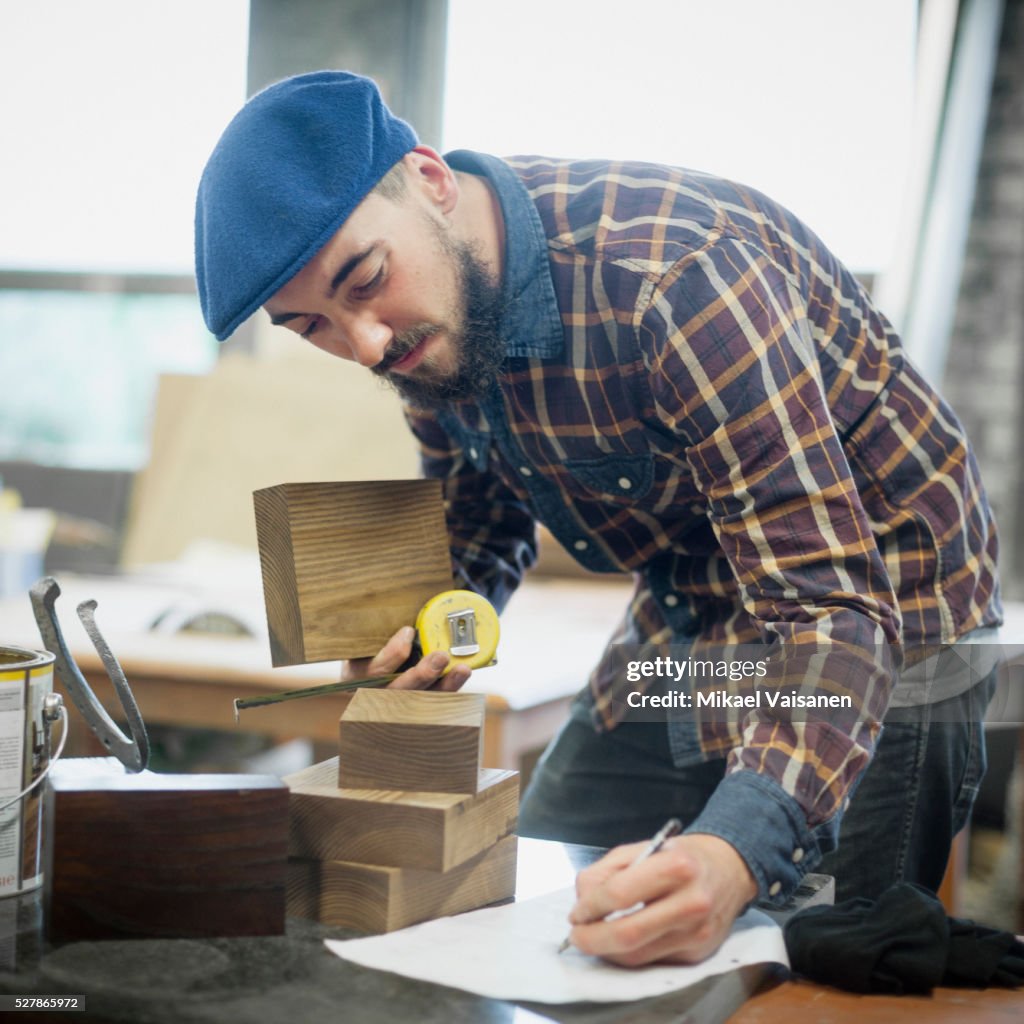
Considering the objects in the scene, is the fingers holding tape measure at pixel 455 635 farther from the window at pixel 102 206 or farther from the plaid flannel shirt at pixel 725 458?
the window at pixel 102 206

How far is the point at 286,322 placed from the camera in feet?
3.87

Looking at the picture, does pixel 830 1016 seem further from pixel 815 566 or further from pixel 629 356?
pixel 629 356

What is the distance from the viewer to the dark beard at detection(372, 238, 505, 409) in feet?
3.90

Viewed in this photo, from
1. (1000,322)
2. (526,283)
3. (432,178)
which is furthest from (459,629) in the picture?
(1000,322)

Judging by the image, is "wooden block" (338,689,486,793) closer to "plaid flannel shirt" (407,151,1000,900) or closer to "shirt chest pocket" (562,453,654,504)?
"plaid flannel shirt" (407,151,1000,900)

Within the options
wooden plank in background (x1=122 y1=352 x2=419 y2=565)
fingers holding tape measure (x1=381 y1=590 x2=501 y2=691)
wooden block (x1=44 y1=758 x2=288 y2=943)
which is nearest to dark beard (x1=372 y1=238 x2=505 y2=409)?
fingers holding tape measure (x1=381 y1=590 x2=501 y2=691)

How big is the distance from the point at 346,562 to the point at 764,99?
2.50 meters

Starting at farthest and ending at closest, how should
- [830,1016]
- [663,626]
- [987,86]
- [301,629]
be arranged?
[987,86] → [663,626] → [301,629] → [830,1016]

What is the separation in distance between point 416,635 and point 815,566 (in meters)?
0.39

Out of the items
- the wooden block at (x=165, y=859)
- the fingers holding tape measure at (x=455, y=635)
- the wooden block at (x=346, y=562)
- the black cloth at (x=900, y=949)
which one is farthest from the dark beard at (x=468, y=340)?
the black cloth at (x=900, y=949)

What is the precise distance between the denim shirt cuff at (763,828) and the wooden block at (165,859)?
309 mm

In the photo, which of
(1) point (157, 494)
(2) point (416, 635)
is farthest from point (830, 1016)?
(1) point (157, 494)

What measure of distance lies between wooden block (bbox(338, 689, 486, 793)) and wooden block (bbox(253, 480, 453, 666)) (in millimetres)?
203

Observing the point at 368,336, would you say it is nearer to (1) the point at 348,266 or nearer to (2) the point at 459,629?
(1) the point at 348,266
